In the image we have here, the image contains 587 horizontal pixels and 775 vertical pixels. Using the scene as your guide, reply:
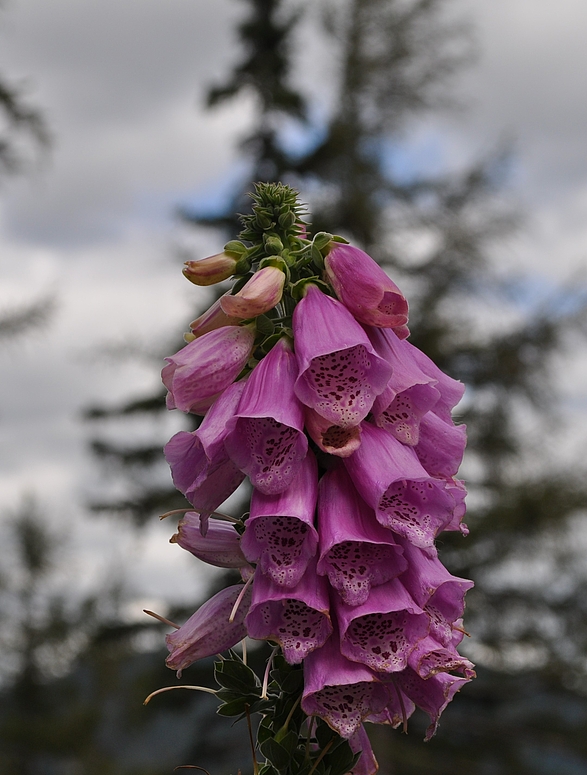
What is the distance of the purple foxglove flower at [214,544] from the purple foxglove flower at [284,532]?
0.69ft

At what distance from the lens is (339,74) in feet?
62.5

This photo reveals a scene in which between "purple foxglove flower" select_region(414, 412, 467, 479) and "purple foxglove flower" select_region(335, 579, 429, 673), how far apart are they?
28 cm

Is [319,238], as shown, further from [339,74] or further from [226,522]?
[339,74]

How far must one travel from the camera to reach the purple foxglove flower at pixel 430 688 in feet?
5.43

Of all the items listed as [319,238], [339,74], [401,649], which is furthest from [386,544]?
[339,74]

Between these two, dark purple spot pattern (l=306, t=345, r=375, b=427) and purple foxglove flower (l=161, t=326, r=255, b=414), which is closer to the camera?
dark purple spot pattern (l=306, t=345, r=375, b=427)

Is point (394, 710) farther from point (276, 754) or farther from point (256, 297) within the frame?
point (256, 297)

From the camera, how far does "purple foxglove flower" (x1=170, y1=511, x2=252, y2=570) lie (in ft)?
6.04

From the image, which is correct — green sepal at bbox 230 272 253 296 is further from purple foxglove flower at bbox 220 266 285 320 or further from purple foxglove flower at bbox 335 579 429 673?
purple foxglove flower at bbox 335 579 429 673

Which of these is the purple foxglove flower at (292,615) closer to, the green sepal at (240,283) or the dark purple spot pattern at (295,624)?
the dark purple spot pattern at (295,624)

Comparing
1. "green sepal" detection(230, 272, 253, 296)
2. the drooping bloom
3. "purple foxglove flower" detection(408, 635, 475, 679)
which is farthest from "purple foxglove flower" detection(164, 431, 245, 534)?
"purple foxglove flower" detection(408, 635, 475, 679)

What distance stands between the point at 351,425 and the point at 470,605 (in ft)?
50.4

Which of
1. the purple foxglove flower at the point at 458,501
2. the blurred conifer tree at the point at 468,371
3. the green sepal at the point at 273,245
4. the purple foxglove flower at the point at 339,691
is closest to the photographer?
the purple foxglove flower at the point at 339,691

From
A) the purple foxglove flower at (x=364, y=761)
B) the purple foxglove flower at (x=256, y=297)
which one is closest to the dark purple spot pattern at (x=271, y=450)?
the purple foxglove flower at (x=256, y=297)
